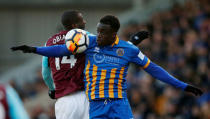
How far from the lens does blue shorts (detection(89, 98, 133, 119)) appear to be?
549 centimetres

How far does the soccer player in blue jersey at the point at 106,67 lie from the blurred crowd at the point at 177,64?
439 cm

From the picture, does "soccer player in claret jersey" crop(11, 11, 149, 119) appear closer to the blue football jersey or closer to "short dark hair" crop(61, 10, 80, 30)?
"short dark hair" crop(61, 10, 80, 30)

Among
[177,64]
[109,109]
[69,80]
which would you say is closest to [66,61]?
[69,80]

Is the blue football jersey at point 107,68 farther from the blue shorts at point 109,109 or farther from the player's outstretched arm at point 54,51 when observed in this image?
the player's outstretched arm at point 54,51

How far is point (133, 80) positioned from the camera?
1272 cm

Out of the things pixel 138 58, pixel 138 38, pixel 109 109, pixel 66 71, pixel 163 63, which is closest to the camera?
pixel 109 109

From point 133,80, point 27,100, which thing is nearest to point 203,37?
point 133,80

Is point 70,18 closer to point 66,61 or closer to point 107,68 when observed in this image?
point 66,61

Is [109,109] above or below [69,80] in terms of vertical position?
below

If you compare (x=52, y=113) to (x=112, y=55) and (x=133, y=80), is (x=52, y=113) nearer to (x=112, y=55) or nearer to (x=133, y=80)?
(x=133, y=80)

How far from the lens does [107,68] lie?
5.55m

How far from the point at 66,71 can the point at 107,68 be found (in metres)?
0.58

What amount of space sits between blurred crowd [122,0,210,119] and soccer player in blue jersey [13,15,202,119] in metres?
4.39

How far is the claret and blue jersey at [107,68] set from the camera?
18.2 feet
